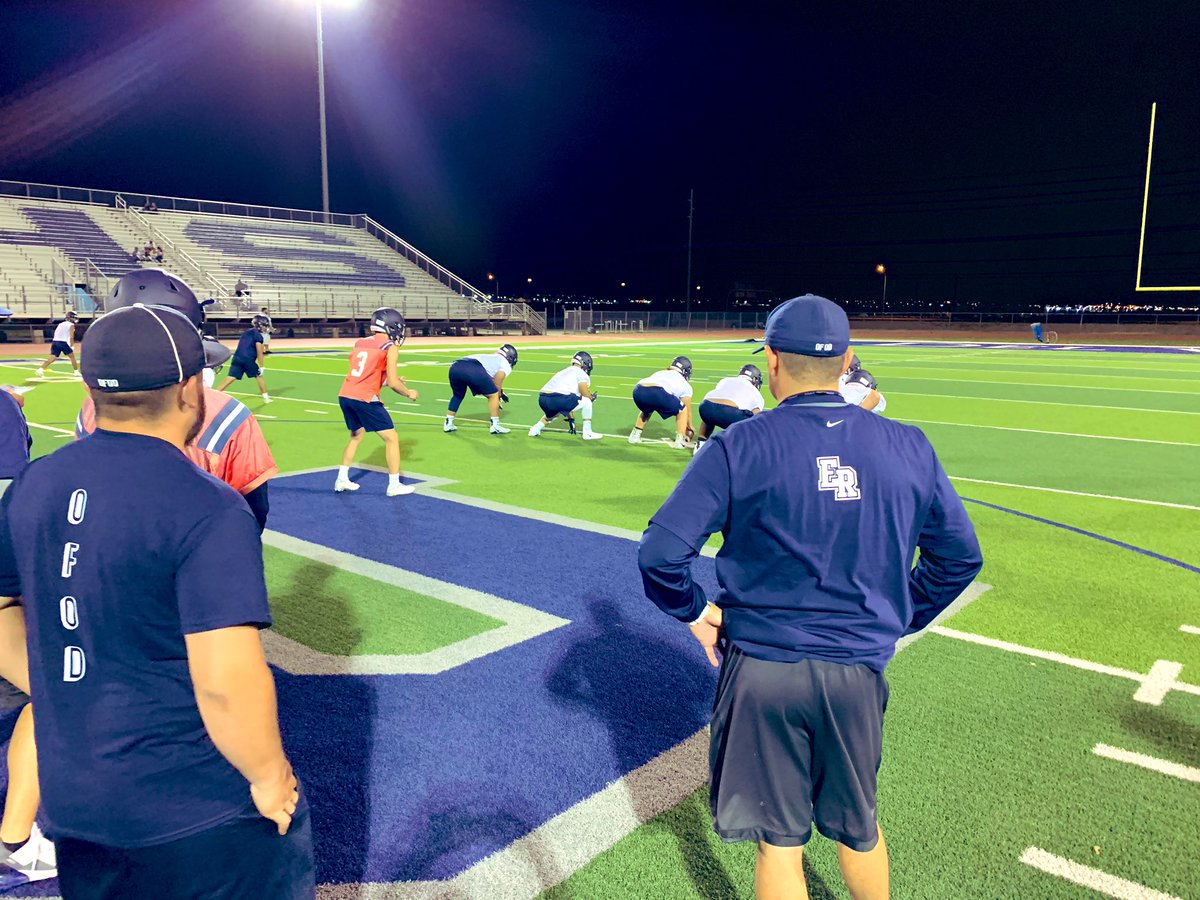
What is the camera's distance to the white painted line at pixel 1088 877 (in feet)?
9.32

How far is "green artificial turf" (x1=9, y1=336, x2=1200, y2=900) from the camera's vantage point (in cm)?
303

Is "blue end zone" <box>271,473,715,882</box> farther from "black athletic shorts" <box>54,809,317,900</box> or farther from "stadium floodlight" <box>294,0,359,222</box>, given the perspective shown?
"stadium floodlight" <box>294,0,359,222</box>

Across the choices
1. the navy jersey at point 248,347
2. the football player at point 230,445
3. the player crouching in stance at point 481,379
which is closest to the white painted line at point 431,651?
the football player at point 230,445

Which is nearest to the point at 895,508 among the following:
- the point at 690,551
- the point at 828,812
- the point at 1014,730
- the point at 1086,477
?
the point at 690,551

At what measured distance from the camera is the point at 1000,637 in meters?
5.00

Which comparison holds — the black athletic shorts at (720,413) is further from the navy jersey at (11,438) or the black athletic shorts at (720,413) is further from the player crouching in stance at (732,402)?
the navy jersey at (11,438)

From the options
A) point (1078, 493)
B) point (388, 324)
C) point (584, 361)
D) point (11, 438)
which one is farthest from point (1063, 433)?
point (11, 438)

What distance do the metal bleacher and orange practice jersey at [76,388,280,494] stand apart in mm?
34591

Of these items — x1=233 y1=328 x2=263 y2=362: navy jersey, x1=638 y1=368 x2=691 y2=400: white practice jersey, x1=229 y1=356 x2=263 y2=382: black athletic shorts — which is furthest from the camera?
x1=229 y1=356 x2=263 y2=382: black athletic shorts

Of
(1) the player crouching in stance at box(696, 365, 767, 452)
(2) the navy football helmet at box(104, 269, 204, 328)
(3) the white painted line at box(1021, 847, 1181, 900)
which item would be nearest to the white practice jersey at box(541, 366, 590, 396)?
(1) the player crouching in stance at box(696, 365, 767, 452)

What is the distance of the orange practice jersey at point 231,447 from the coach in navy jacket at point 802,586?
2258 millimetres

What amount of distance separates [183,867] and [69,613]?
56 cm

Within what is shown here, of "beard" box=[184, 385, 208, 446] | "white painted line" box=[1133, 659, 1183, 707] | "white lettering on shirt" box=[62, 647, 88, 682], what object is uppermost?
"beard" box=[184, 385, 208, 446]

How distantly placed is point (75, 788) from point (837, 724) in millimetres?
1773
